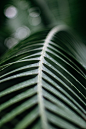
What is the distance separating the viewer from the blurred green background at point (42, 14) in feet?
3.86

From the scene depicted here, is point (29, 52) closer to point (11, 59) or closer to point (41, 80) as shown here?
point (11, 59)

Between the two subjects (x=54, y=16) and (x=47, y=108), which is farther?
(x=54, y=16)

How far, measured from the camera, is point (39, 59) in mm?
397

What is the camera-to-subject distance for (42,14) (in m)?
1.21

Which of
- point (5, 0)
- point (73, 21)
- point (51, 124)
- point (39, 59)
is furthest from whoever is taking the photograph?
point (73, 21)

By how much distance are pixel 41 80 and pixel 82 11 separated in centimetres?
116

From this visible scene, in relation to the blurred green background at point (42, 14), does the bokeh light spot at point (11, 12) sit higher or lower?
higher

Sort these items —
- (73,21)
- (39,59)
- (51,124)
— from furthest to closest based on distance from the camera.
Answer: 1. (73,21)
2. (39,59)
3. (51,124)

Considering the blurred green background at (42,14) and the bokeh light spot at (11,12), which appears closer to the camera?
the blurred green background at (42,14)

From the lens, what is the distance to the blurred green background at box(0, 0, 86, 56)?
118cm

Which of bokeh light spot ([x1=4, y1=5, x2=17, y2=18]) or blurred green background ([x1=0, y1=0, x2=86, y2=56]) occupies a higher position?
bokeh light spot ([x1=4, y1=5, x2=17, y2=18])

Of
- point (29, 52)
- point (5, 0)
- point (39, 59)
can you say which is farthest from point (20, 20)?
point (39, 59)

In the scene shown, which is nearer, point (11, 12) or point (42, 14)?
point (42, 14)

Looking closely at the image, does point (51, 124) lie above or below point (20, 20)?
below
